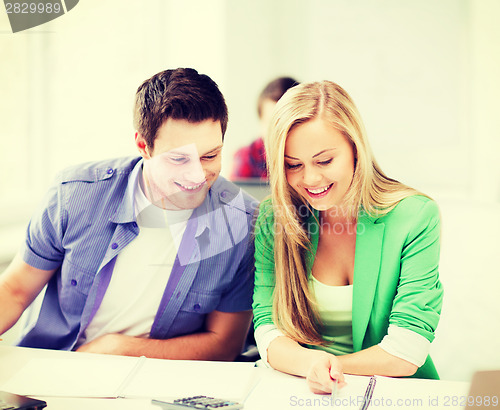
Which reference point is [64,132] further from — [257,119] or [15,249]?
[257,119]

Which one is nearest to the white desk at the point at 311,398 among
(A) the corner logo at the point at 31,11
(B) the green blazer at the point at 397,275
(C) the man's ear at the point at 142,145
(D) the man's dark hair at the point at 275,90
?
(B) the green blazer at the point at 397,275

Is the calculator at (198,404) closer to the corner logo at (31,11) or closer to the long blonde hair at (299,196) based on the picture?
the long blonde hair at (299,196)

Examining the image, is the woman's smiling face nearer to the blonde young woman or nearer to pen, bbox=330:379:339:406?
the blonde young woman

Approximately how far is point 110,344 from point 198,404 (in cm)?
48

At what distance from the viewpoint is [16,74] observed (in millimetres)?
1349

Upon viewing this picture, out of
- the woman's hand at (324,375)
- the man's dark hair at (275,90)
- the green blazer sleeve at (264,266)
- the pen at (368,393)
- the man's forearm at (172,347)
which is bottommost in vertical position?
the man's forearm at (172,347)

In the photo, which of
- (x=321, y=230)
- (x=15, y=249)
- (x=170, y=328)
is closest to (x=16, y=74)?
(x=15, y=249)

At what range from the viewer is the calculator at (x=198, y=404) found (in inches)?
31.0

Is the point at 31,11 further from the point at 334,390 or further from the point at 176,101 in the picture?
the point at 334,390

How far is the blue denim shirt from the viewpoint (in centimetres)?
123

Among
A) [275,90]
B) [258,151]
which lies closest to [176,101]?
[275,90]

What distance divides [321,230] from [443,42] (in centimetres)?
113

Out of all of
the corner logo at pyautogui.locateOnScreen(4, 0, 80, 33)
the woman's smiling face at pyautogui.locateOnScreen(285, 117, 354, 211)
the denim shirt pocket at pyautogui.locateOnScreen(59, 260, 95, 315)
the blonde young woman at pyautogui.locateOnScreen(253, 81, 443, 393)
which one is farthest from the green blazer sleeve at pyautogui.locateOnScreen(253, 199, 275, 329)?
the corner logo at pyautogui.locateOnScreen(4, 0, 80, 33)

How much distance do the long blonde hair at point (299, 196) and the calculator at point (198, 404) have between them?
0.30 meters
